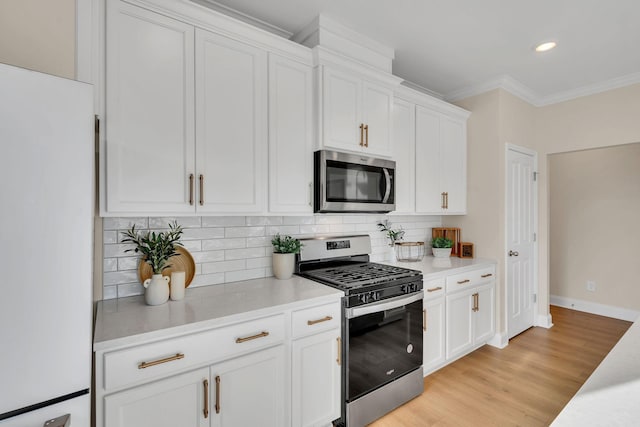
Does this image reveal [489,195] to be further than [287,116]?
Yes

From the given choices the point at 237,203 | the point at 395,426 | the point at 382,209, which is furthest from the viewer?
the point at 382,209

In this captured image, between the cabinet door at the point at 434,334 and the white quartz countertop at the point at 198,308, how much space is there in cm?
102

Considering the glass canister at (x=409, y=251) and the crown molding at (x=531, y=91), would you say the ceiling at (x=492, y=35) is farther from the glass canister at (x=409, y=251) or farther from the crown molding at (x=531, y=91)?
the glass canister at (x=409, y=251)

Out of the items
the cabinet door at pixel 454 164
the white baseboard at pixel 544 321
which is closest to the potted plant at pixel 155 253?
the cabinet door at pixel 454 164

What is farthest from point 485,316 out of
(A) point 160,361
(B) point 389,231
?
(A) point 160,361

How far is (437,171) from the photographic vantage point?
318cm

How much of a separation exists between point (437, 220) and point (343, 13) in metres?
2.48

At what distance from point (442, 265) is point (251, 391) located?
2.01 m

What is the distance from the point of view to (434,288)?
254 centimetres

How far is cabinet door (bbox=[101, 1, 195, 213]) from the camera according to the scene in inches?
59.7

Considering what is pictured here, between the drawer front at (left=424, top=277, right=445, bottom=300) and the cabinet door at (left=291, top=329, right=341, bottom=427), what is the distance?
94 cm

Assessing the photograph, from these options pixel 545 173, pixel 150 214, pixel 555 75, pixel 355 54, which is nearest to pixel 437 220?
pixel 545 173

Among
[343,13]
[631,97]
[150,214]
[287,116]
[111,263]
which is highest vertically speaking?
[343,13]

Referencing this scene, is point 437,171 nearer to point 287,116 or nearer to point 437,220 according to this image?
point 437,220
